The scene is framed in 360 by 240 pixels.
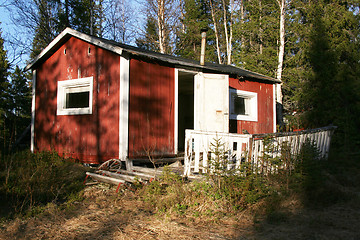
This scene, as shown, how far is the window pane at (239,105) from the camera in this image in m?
10.5

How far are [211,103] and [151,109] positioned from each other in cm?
190

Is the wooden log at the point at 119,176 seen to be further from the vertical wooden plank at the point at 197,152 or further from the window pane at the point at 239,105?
the window pane at the point at 239,105

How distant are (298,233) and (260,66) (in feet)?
54.1

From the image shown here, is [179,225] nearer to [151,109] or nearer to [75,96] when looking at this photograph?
[151,109]

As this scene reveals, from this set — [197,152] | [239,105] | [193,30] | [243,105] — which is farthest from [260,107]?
[193,30]

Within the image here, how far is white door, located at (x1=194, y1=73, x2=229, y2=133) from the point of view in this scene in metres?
8.71

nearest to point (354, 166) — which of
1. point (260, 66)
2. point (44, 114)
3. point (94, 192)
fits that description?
point (94, 192)

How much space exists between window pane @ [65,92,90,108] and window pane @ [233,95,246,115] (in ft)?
16.2

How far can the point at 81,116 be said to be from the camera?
8.20 metres

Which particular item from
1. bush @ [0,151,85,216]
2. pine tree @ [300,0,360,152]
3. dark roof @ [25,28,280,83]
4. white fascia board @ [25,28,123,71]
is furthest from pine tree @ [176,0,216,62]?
bush @ [0,151,85,216]

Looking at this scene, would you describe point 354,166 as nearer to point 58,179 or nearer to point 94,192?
point 94,192

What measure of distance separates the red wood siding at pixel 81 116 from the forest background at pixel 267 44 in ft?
3.88

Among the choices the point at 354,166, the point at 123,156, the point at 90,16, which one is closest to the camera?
the point at 123,156

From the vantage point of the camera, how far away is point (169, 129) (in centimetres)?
824
